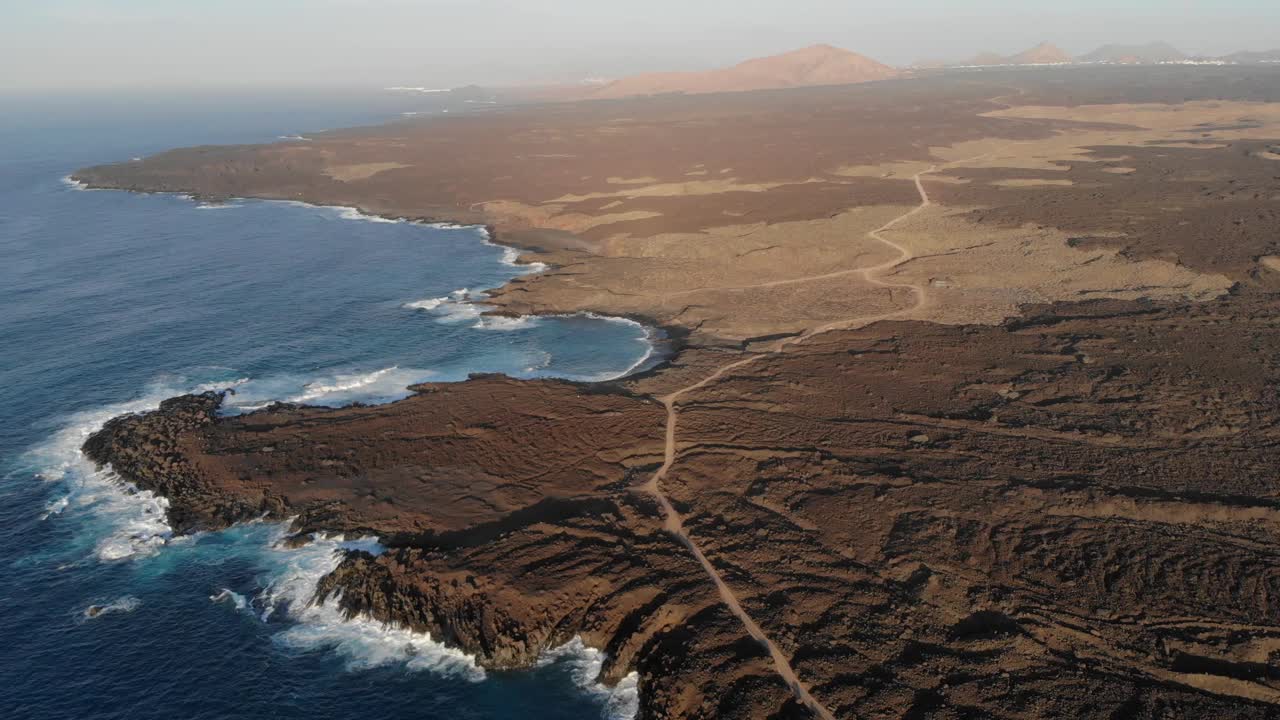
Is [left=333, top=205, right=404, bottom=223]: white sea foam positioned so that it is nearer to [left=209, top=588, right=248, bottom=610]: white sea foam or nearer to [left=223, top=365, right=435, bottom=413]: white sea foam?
[left=223, top=365, right=435, bottom=413]: white sea foam

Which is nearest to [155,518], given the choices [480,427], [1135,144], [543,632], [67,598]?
[67,598]

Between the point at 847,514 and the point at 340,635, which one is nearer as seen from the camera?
the point at 340,635

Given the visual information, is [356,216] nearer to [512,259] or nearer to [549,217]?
[549,217]

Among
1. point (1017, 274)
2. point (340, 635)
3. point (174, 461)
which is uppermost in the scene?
point (1017, 274)

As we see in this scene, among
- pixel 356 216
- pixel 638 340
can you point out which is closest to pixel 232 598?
pixel 638 340

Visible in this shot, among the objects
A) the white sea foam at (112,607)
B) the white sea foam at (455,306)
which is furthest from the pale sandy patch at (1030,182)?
the white sea foam at (112,607)

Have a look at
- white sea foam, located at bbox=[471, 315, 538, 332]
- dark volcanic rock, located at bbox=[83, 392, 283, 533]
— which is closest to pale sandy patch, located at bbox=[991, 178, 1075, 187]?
white sea foam, located at bbox=[471, 315, 538, 332]

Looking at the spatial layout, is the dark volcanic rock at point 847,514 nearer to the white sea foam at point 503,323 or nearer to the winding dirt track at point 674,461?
the winding dirt track at point 674,461
